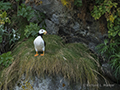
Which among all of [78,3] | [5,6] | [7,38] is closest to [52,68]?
[7,38]

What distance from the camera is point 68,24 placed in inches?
176

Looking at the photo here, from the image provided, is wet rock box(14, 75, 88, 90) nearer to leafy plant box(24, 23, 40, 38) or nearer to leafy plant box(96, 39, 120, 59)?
leafy plant box(24, 23, 40, 38)

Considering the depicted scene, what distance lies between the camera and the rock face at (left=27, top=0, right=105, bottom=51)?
4.41 m

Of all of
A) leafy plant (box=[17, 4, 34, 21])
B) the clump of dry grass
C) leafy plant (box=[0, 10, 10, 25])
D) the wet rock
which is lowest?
the wet rock

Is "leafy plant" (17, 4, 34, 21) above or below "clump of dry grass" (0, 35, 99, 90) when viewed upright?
above

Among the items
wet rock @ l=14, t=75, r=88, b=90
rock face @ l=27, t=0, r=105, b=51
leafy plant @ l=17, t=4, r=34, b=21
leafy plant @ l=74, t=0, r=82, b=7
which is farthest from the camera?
rock face @ l=27, t=0, r=105, b=51

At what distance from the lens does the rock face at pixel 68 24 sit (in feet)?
14.5

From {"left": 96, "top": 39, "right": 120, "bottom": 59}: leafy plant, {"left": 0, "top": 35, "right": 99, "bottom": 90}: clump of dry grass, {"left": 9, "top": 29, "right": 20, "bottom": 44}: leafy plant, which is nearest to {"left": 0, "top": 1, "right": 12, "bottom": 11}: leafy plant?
{"left": 9, "top": 29, "right": 20, "bottom": 44}: leafy plant

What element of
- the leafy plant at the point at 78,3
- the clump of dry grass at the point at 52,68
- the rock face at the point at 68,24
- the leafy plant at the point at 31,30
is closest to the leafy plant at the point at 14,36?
the leafy plant at the point at 31,30

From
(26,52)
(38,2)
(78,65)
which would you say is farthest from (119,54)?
(38,2)

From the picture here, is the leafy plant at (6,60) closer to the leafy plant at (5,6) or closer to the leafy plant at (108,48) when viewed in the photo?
the leafy plant at (5,6)

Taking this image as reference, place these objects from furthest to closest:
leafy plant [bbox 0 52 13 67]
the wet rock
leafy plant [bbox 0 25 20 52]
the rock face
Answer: the rock face, leafy plant [bbox 0 25 20 52], leafy plant [bbox 0 52 13 67], the wet rock

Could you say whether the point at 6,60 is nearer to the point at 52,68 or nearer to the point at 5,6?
the point at 52,68

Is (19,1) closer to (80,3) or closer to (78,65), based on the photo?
(80,3)
